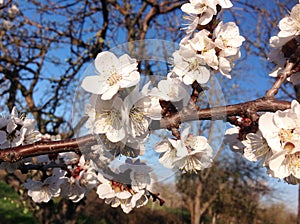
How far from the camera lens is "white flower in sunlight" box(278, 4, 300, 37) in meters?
1.14

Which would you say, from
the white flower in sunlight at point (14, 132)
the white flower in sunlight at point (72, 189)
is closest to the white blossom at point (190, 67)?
the white flower in sunlight at point (14, 132)

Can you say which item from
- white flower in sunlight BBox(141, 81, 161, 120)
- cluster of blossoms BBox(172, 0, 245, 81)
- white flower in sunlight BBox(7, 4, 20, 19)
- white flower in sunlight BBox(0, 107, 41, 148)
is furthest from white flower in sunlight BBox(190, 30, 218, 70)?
white flower in sunlight BBox(7, 4, 20, 19)

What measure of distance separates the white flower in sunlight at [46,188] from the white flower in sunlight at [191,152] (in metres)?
0.93

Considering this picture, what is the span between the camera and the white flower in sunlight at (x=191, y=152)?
3.12 feet

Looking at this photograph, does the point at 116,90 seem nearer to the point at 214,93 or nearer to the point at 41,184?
the point at 214,93

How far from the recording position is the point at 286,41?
1.17m

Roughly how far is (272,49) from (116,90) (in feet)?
2.32

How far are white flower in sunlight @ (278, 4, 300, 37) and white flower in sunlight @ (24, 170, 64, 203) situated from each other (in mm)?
1209

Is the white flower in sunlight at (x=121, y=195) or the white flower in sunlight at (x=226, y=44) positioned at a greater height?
the white flower in sunlight at (x=226, y=44)

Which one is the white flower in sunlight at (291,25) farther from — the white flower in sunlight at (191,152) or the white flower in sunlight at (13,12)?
the white flower in sunlight at (13,12)

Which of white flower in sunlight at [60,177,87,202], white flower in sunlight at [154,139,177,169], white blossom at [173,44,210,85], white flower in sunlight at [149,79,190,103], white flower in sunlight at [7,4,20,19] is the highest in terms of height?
white flower in sunlight at [7,4,20,19]

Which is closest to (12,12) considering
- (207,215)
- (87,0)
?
(87,0)

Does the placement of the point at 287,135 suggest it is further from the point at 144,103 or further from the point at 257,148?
the point at 144,103

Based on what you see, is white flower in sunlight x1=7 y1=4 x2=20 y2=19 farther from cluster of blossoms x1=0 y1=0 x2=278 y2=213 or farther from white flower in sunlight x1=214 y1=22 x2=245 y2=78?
white flower in sunlight x1=214 y1=22 x2=245 y2=78
